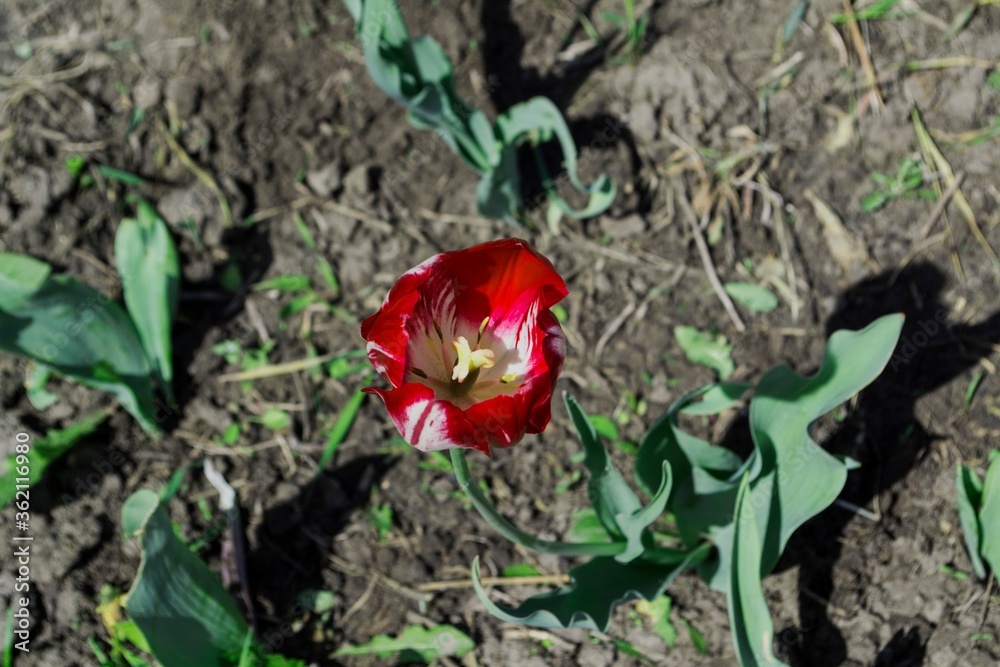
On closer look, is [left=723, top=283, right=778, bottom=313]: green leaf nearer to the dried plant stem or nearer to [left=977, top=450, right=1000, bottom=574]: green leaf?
the dried plant stem

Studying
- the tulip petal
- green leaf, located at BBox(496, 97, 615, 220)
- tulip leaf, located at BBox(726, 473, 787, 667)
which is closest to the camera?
the tulip petal

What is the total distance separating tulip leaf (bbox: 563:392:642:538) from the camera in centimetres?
189

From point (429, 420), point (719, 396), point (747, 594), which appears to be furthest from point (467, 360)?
point (747, 594)

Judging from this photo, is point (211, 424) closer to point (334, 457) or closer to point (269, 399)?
point (269, 399)

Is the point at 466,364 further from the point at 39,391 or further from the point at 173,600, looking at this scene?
the point at 39,391

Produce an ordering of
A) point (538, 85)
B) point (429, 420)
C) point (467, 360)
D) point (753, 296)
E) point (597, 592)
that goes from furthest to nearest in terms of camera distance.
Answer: point (538, 85)
point (753, 296)
point (597, 592)
point (467, 360)
point (429, 420)

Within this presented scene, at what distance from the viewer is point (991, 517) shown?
6.83ft

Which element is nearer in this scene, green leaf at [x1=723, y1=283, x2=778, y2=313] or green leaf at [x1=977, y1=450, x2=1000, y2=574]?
green leaf at [x1=977, y1=450, x2=1000, y2=574]

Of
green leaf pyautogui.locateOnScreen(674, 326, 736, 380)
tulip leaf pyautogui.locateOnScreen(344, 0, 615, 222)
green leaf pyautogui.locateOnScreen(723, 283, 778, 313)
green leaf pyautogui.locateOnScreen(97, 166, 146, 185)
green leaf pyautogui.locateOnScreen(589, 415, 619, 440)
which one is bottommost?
green leaf pyautogui.locateOnScreen(589, 415, 619, 440)

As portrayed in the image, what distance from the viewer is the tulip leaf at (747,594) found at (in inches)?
70.8

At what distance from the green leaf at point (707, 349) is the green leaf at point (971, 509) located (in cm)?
70

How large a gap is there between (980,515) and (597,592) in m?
1.04

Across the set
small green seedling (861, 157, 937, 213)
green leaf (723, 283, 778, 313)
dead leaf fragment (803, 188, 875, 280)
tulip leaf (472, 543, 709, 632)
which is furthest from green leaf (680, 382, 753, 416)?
small green seedling (861, 157, 937, 213)

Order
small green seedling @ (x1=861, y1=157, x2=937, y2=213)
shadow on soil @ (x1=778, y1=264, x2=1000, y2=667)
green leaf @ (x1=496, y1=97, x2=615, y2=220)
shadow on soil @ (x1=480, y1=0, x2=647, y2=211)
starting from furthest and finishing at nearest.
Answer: shadow on soil @ (x1=480, y1=0, x2=647, y2=211) < small green seedling @ (x1=861, y1=157, x2=937, y2=213) < green leaf @ (x1=496, y1=97, x2=615, y2=220) < shadow on soil @ (x1=778, y1=264, x2=1000, y2=667)
